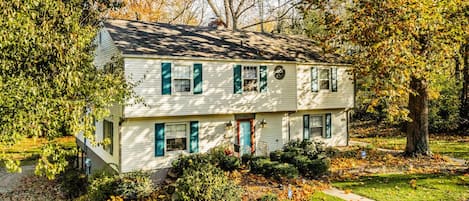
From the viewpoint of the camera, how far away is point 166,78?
47.0 ft

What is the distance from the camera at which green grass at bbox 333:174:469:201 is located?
1088 cm

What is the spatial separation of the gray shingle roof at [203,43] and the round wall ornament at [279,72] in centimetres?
50

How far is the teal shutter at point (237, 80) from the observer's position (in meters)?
16.1

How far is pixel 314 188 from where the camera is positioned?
12062mm

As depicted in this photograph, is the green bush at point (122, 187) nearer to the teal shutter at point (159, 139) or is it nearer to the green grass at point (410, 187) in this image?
the teal shutter at point (159, 139)

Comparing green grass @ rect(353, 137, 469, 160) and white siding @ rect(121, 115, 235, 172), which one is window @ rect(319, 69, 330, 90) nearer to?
green grass @ rect(353, 137, 469, 160)

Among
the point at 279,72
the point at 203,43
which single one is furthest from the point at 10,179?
the point at 279,72

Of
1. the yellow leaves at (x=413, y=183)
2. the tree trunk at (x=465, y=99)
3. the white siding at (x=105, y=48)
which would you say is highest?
the white siding at (x=105, y=48)

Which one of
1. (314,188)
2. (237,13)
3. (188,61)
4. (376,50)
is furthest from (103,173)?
(237,13)

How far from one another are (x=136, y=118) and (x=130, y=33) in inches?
169

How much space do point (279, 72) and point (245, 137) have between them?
12.4ft

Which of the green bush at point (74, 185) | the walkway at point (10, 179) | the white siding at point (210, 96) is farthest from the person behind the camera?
the walkway at point (10, 179)

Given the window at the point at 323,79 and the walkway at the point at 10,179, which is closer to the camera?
the walkway at the point at 10,179

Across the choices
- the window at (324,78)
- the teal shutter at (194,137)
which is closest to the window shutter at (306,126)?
the window at (324,78)
